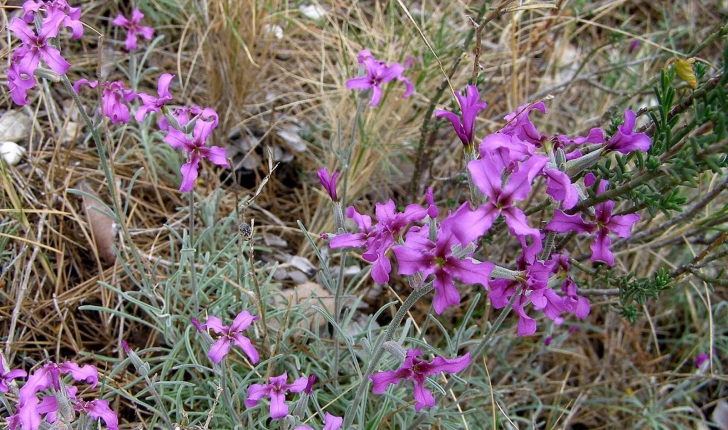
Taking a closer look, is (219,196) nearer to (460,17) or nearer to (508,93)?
(508,93)

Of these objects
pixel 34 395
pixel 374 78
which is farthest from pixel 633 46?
pixel 34 395

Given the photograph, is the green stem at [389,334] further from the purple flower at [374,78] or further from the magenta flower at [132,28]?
the magenta flower at [132,28]

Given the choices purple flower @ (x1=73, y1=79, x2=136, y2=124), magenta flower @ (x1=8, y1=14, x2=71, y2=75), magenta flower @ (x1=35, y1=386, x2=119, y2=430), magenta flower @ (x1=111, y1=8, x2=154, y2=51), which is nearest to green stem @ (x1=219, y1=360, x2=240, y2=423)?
magenta flower @ (x1=35, y1=386, x2=119, y2=430)

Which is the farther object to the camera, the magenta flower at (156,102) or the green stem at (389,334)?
the magenta flower at (156,102)

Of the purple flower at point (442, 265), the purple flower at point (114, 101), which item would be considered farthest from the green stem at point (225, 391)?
the purple flower at point (114, 101)

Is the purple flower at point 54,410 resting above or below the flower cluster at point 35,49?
below

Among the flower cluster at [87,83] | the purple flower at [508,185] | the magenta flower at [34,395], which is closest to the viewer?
the purple flower at [508,185]

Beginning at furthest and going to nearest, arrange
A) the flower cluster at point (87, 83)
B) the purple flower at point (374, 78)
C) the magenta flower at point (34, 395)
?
1. the purple flower at point (374, 78)
2. the flower cluster at point (87, 83)
3. the magenta flower at point (34, 395)

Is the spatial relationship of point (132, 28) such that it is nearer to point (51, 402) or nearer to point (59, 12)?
point (59, 12)
